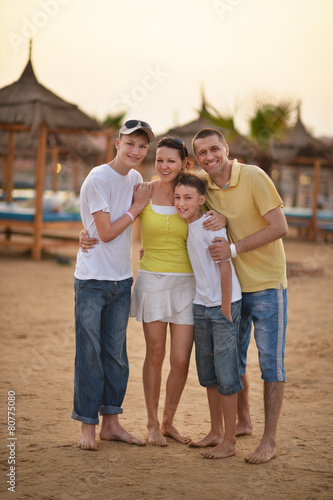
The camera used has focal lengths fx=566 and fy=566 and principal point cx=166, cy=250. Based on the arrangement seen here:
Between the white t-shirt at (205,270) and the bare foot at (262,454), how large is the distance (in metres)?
0.85

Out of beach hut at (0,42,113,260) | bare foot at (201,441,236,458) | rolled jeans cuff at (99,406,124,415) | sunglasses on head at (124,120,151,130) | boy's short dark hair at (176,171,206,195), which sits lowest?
bare foot at (201,441,236,458)

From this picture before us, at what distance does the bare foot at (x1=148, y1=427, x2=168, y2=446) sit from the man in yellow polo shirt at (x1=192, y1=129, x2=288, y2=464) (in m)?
0.53

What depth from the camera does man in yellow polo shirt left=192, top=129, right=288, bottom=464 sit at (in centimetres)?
325

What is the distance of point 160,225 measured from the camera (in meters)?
3.39

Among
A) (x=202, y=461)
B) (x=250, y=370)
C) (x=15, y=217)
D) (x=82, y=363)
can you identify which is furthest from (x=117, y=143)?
(x=15, y=217)

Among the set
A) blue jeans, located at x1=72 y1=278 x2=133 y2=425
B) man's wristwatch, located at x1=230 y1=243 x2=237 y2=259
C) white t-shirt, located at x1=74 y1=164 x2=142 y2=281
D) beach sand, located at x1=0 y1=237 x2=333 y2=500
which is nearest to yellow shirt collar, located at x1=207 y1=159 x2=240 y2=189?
man's wristwatch, located at x1=230 y1=243 x2=237 y2=259

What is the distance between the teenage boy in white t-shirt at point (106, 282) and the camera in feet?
10.8

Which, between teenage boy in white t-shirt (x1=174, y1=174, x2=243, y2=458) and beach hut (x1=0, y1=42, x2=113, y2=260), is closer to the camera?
teenage boy in white t-shirt (x1=174, y1=174, x2=243, y2=458)

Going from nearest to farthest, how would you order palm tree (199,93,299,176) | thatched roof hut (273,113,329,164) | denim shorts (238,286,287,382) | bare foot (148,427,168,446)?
denim shorts (238,286,287,382) → bare foot (148,427,168,446) → palm tree (199,93,299,176) → thatched roof hut (273,113,329,164)

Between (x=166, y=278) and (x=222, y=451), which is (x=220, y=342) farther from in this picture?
(x=222, y=451)

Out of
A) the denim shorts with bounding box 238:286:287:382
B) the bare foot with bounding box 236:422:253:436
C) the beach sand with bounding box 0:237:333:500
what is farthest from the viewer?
the bare foot with bounding box 236:422:253:436

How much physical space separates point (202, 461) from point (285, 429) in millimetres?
801

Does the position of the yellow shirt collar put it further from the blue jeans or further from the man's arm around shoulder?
the blue jeans

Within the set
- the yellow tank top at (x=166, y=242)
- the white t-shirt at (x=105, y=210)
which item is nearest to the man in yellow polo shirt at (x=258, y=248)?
the yellow tank top at (x=166, y=242)
